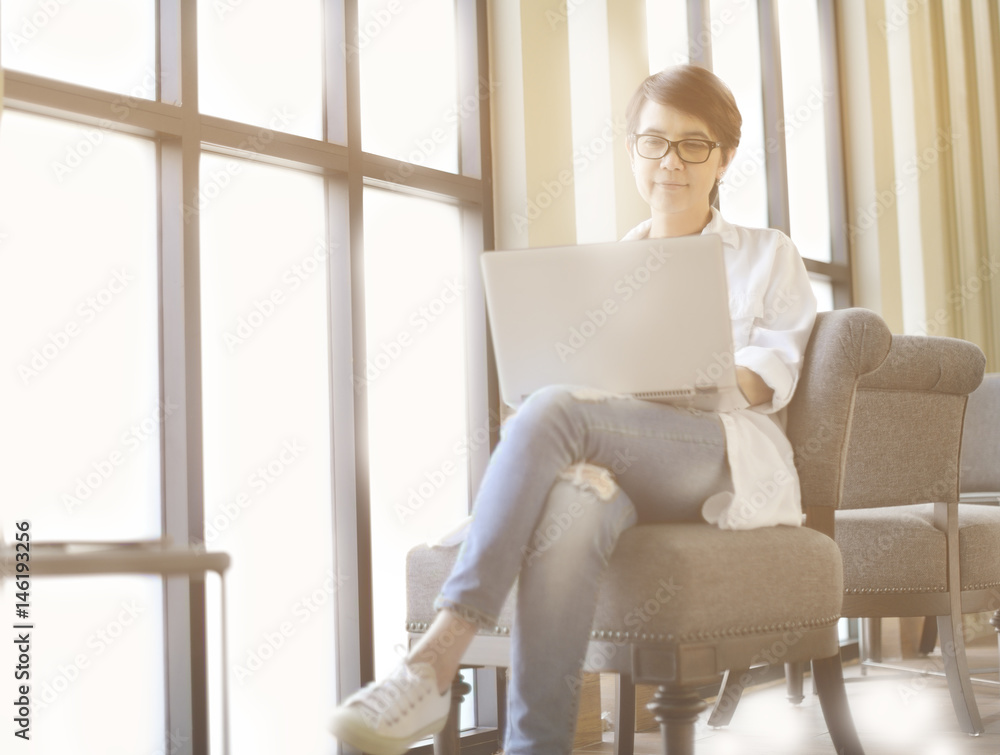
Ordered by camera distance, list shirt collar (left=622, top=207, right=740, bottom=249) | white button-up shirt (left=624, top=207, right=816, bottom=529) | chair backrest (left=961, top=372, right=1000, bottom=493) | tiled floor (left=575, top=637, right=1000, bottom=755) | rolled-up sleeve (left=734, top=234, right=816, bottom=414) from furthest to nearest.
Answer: chair backrest (left=961, top=372, right=1000, bottom=493) < tiled floor (left=575, top=637, right=1000, bottom=755) < shirt collar (left=622, top=207, right=740, bottom=249) < rolled-up sleeve (left=734, top=234, right=816, bottom=414) < white button-up shirt (left=624, top=207, right=816, bottom=529)

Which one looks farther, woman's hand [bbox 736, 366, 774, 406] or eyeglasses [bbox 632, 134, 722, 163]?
eyeglasses [bbox 632, 134, 722, 163]

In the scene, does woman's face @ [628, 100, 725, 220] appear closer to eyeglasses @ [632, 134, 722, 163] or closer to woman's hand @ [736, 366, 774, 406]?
eyeglasses @ [632, 134, 722, 163]

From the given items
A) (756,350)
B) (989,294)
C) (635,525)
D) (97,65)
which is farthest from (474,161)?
(989,294)

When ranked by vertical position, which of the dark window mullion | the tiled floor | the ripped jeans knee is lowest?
the tiled floor

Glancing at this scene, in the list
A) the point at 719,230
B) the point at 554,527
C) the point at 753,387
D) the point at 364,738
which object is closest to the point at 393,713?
the point at 364,738

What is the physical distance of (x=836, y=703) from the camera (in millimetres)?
1777

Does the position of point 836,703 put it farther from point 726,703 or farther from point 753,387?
point 726,703

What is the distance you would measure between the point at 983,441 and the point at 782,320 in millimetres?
1955

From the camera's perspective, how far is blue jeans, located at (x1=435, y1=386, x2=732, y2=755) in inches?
54.2

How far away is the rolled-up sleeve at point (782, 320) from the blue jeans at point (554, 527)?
26cm

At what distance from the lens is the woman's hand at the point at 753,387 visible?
1.64 metres

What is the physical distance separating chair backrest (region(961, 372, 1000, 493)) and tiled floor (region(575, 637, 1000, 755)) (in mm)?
592

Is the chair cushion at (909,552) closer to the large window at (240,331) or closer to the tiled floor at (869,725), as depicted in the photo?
the tiled floor at (869,725)

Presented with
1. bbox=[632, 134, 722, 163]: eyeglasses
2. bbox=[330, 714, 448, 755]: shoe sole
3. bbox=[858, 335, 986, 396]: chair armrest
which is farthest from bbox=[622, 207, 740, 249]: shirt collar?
bbox=[330, 714, 448, 755]: shoe sole
